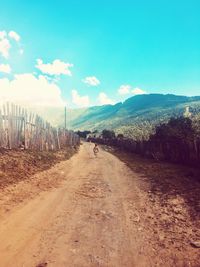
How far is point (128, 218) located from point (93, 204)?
174 cm

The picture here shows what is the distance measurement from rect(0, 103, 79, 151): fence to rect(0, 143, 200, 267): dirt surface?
558cm

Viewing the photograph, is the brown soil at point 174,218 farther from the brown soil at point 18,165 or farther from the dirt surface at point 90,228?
the brown soil at point 18,165

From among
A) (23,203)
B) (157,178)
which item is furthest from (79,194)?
(157,178)

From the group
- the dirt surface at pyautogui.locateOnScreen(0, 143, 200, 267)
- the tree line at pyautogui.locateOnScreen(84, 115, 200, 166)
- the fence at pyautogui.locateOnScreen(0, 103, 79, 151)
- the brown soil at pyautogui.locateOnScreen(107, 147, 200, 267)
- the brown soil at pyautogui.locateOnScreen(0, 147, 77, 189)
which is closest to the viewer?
the dirt surface at pyautogui.locateOnScreen(0, 143, 200, 267)

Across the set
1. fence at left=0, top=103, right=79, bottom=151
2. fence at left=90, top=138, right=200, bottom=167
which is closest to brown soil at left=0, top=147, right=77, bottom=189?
fence at left=0, top=103, right=79, bottom=151

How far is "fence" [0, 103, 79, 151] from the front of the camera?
1759 cm

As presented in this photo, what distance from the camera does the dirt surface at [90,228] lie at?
596 centimetres

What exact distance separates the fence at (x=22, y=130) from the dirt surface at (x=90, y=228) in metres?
5.58

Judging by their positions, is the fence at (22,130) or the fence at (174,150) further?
the fence at (174,150)

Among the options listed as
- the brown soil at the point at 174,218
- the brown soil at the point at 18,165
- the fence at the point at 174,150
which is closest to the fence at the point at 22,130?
the brown soil at the point at 18,165

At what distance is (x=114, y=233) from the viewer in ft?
24.2

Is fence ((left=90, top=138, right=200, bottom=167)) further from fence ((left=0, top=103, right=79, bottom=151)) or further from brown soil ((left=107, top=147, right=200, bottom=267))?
fence ((left=0, top=103, right=79, bottom=151))

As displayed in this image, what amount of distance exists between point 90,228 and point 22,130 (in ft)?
44.4

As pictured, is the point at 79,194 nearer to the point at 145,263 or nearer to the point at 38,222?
the point at 38,222
